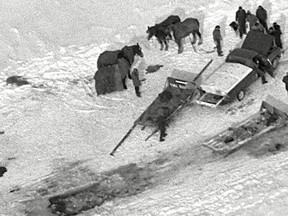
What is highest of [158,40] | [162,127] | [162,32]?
[162,32]

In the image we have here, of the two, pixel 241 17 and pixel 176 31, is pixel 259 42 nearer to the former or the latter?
pixel 241 17

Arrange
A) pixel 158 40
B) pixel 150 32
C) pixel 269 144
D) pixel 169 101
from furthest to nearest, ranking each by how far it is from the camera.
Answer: pixel 150 32
pixel 158 40
pixel 169 101
pixel 269 144

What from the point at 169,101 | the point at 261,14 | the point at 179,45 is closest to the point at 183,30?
the point at 179,45

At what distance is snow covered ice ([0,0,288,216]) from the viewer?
17.3m

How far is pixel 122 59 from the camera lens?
24250mm

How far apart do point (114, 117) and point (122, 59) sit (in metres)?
3.00

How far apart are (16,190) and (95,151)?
3.21 meters

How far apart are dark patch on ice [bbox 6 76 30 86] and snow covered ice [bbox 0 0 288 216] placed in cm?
25

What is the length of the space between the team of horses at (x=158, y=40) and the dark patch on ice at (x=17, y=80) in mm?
3641

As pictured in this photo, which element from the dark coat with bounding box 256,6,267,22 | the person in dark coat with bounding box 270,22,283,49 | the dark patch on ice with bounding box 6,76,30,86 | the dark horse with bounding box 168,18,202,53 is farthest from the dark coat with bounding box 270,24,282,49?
the dark patch on ice with bounding box 6,76,30,86

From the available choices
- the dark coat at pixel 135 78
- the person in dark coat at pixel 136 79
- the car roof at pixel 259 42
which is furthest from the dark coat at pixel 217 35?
the dark coat at pixel 135 78

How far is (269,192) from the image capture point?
→ 16.6 meters

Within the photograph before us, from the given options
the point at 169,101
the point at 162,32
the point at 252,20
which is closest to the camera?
the point at 169,101

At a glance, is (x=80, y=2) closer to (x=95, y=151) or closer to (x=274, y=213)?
(x=95, y=151)
